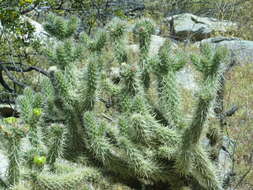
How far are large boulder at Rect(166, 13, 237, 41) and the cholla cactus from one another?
5.24 meters

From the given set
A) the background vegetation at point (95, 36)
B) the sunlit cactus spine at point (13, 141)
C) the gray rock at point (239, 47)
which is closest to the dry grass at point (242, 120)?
the background vegetation at point (95, 36)

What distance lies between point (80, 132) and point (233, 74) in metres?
4.03

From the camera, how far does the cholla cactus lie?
2652 mm

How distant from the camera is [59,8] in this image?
20.6 feet

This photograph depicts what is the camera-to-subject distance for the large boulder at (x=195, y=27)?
825 centimetres

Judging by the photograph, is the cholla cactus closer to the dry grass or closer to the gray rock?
the dry grass

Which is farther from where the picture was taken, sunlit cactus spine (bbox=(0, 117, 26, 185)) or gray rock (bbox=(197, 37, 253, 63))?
gray rock (bbox=(197, 37, 253, 63))

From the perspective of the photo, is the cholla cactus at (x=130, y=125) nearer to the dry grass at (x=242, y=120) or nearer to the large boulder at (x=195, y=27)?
the dry grass at (x=242, y=120)

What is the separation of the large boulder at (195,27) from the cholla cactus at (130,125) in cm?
524

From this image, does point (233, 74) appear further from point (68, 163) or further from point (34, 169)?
point (34, 169)

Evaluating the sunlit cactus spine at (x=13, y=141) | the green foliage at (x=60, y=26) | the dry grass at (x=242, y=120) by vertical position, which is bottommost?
the dry grass at (x=242, y=120)

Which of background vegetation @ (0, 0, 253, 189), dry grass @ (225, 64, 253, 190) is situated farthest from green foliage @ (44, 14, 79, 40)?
dry grass @ (225, 64, 253, 190)

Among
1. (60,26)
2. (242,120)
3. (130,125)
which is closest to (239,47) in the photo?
(242,120)

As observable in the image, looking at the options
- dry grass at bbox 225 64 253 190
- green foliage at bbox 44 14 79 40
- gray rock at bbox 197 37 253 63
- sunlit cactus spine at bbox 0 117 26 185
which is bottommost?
dry grass at bbox 225 64 253 190
